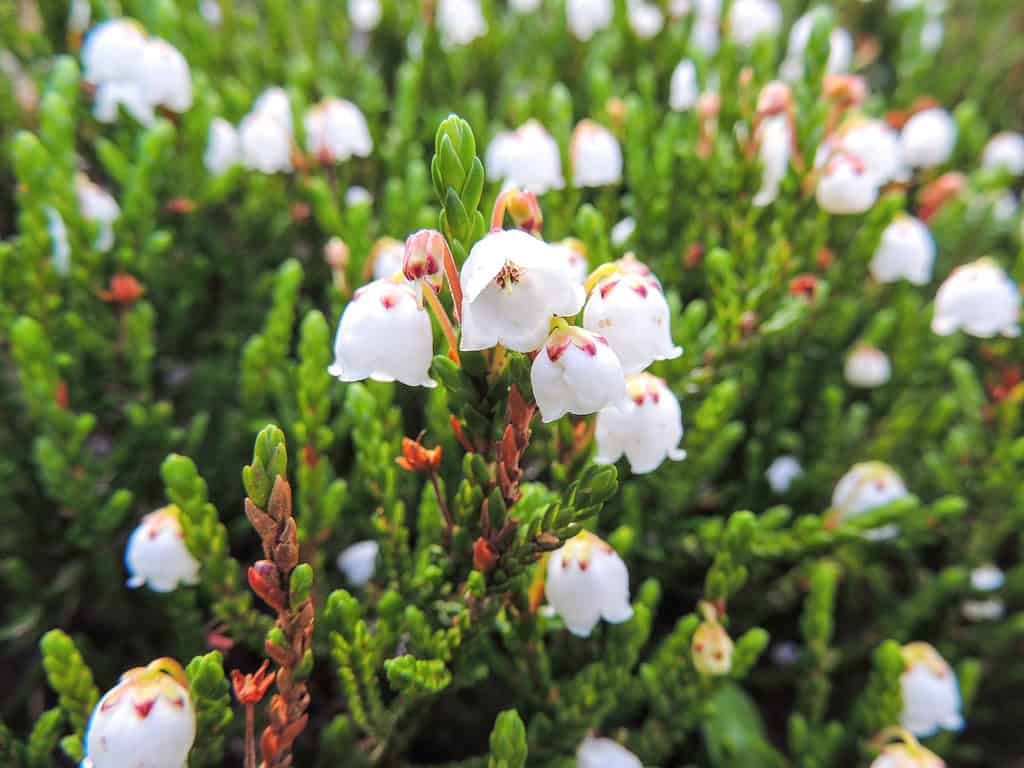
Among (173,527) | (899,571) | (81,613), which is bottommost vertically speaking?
(899,571)

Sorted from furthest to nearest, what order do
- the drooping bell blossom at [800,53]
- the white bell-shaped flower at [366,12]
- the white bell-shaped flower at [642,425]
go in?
1. the white bell-shaped flower at [366,12]
2. the drooping bell blossom at [800,53]
3. the white bell-shaped flower at [642,425]

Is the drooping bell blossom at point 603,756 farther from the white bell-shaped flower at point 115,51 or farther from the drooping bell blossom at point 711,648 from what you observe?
the white bell-shaped flower at point 115,51

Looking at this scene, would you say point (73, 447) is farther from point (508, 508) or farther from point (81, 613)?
point (508, 508)

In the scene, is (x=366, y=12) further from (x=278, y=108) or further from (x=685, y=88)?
(x=685, y=88)

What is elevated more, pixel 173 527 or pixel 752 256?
pixel 752 256

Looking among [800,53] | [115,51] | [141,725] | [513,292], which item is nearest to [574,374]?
[513,292]

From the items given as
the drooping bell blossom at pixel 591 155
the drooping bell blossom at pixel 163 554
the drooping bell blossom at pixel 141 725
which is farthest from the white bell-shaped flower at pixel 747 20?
→ the drooping bell blossom at pixel 141 725

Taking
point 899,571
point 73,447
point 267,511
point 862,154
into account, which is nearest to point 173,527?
point 73,447
